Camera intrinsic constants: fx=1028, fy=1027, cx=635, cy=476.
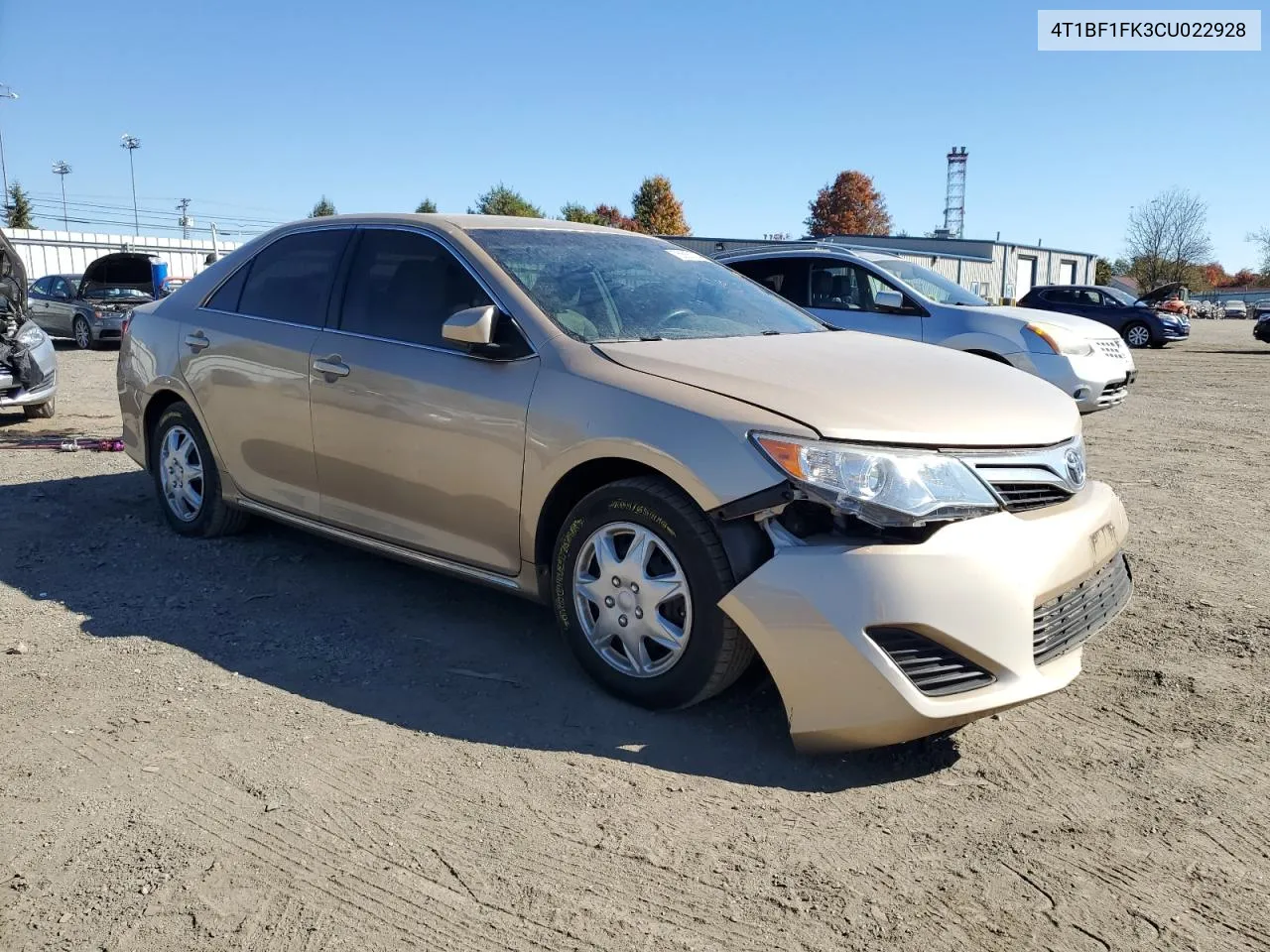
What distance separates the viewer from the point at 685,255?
4.92 metres

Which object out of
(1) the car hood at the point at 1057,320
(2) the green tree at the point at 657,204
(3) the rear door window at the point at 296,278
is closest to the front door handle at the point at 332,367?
(3) the rear door window at the point at 296,278

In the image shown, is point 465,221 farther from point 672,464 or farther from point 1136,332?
point 1136,332

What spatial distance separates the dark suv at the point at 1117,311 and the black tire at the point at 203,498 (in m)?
24.6

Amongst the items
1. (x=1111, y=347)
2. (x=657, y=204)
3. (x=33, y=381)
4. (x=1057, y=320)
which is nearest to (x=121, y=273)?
(x=33, y=381)

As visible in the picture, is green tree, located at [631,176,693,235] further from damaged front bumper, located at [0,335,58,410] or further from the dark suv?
damaged front bumper, located at [0,335,58,410]

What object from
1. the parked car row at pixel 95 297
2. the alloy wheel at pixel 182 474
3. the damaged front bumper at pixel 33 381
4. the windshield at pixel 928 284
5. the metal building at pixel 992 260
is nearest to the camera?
the alloy wheel at pixel 182 474

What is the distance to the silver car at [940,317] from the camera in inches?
369

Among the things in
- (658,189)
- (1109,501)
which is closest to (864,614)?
(1109,501)

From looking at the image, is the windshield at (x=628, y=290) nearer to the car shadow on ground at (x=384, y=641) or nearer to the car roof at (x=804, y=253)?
the car shadow on ground at (x=384, y=641)

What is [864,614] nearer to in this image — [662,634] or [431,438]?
[662,634]

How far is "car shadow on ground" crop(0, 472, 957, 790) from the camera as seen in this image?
3.29m

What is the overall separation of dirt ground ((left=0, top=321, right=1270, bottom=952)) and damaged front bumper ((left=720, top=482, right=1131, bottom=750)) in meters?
0.27

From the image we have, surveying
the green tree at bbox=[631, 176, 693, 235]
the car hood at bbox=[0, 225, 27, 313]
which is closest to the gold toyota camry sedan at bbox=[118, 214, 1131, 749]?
the car hood at bbox=[0, 225, 27, 313]

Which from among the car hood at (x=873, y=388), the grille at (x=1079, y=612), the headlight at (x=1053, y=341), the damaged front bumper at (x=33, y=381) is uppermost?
the car hood at (x=873, y=388)
